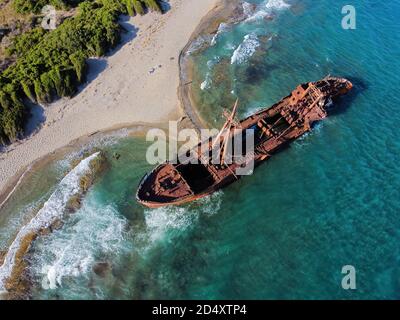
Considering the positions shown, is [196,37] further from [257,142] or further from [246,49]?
[257,142]

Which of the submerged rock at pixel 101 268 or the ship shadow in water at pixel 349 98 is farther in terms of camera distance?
the ship shadow in water at pixel 349 98

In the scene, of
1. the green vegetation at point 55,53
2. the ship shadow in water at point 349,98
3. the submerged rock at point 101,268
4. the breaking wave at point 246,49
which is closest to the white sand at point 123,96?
the green vegetation at point 55,53

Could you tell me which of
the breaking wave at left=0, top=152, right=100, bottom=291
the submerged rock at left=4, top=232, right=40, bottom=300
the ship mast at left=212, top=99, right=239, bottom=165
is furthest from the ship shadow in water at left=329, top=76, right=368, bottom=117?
the submerged rock at left=4, top=232, right=40, bottom=300

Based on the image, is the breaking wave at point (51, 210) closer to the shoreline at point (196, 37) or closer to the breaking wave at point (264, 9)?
the shoreline at point (196, 37)

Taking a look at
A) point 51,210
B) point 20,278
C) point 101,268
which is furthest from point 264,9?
point 20,278

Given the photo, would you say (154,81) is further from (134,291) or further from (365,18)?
(365,18)

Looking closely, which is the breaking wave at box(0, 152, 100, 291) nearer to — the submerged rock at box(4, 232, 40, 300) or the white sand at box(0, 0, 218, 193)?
the submerged rock at box(4, 232, 40, 300)
